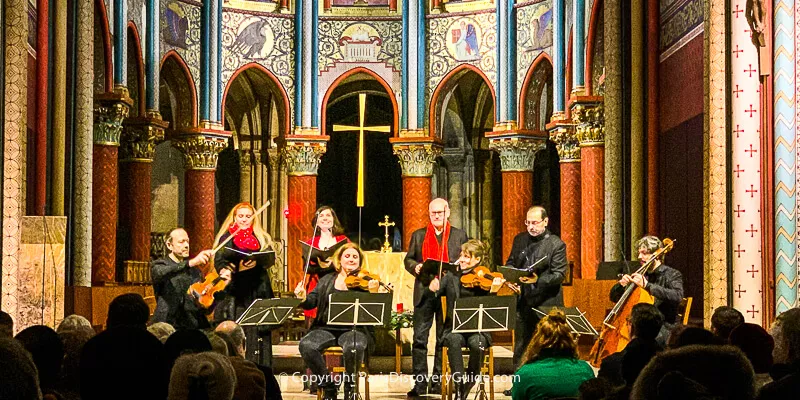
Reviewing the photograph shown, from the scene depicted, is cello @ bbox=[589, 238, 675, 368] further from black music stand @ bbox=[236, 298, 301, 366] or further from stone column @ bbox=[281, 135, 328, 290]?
stone column @ bbox=[281, 135, 328, 290]

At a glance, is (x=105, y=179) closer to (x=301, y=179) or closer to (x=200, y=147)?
(x=200, y=147)

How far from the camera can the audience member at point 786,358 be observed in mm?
4638

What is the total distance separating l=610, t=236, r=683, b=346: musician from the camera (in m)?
10.3

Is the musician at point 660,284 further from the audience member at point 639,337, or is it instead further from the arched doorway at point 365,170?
the arched doorway at point 365,170

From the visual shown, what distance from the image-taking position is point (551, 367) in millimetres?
6477

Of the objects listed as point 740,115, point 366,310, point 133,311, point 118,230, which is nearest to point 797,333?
point 133,311

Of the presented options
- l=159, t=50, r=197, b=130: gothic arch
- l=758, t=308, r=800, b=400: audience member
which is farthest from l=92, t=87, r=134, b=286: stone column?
l=758, t=308, r=800, b=400: audience member

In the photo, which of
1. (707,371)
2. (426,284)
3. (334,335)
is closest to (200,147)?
(426,284)

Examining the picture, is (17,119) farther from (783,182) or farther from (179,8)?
(179,8)

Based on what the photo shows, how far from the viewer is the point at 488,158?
26719 mm

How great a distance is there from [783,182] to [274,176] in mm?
16743

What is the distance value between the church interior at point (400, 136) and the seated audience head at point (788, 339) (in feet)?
14.4

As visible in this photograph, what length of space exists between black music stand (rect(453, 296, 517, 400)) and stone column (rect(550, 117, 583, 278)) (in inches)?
451

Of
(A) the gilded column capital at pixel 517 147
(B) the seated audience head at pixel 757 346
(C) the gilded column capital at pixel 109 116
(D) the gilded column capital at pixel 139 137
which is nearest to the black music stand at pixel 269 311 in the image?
(B) the seated audience head at pixel 757 346
